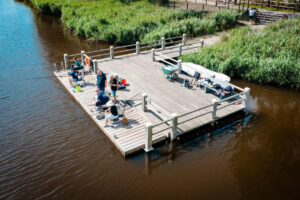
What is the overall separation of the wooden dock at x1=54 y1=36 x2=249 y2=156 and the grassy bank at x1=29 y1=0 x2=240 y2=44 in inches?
287

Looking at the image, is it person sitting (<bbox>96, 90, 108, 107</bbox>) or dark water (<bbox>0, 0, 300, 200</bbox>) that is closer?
dark water (<bbox>0, 0, 300, 200</bbox>)

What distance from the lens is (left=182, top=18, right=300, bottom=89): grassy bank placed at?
18647 mm

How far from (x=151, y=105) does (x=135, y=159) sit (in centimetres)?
368

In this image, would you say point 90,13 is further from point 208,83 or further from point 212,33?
point 208,83

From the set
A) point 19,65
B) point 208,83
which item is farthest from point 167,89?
point 19,65

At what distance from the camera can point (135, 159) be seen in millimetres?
11836

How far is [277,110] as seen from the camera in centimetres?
1609

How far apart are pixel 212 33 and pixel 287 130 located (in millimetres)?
15948

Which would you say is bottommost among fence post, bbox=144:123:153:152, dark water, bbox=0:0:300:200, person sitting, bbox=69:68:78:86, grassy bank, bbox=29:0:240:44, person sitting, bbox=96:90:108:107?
dark water, bbox=0:0:300:200

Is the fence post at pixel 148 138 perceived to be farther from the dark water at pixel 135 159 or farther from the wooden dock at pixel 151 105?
the dark water at pixel 135 159

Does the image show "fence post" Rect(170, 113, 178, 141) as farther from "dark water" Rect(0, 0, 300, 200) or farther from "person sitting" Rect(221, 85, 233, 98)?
"person sitting" Rect(221, 85, 233, 98)

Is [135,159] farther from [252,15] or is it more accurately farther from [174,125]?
[252,15]

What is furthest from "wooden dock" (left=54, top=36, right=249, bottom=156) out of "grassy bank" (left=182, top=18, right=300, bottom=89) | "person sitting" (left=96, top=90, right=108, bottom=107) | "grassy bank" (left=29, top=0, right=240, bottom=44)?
"grassy bank" (left=29, top=0, right=240, bottom=44)

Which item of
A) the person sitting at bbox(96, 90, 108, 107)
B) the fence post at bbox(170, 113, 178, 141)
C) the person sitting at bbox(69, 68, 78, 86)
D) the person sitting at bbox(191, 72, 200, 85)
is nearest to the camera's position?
the fence post at bbox(170, 113, 178, 141)
